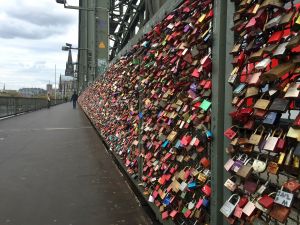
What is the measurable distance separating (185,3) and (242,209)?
72.4 inches

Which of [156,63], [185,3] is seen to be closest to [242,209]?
[185,3]

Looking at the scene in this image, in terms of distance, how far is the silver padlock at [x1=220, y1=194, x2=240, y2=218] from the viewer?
2.27 meters

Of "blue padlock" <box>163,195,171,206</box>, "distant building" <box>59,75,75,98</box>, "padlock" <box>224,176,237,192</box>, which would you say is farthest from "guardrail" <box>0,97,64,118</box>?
"distant building" <box>59,75,75,98</box>

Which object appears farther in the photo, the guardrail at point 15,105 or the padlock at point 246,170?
the guardrail at point 15,105

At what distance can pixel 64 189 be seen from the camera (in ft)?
19.1

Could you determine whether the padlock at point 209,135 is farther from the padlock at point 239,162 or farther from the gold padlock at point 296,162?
the gold padlock at point 296,162

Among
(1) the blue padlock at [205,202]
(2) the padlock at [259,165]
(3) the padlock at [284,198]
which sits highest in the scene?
(2) the padlock at [259,165]

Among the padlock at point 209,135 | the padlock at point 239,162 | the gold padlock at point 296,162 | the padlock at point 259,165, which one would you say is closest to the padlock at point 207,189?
the padlock at point 209,135

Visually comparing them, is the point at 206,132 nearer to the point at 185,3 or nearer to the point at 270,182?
the point at 270,182

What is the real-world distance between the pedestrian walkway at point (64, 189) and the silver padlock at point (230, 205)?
2.17 metres

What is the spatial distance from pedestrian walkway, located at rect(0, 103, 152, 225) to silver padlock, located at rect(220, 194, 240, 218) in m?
2.17

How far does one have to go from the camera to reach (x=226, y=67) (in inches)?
98.6

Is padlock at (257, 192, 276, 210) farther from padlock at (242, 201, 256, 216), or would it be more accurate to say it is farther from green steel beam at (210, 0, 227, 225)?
green steel beam at (210, 0, 227, 225)

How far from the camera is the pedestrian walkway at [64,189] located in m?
4.53
